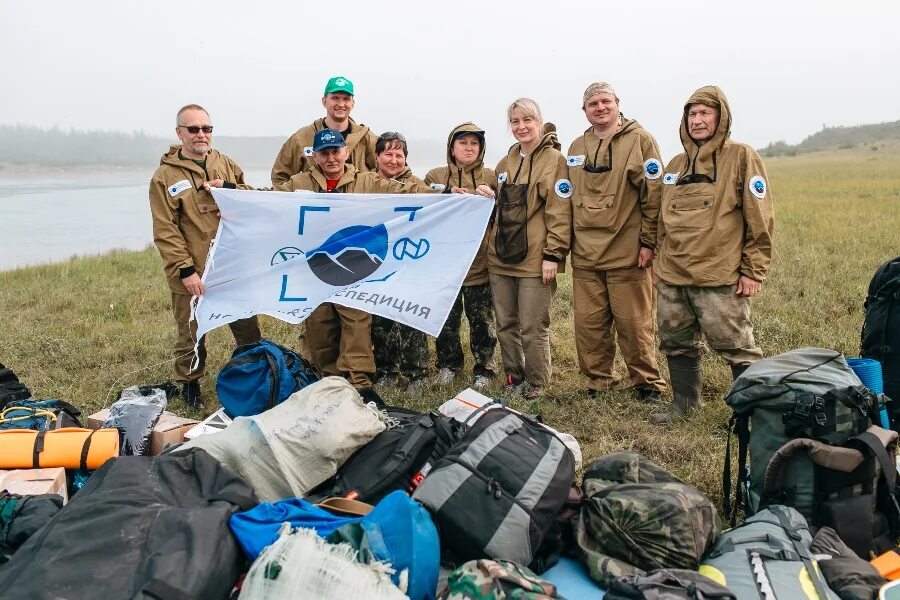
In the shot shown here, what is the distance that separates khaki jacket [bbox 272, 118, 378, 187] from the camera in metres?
7.16

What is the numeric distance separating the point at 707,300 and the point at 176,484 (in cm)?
408

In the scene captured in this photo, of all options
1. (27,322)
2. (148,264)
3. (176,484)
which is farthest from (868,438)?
(148,264)

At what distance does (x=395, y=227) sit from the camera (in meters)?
6.18

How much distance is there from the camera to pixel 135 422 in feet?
17.1

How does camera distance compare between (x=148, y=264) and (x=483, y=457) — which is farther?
(x=148, y=264)

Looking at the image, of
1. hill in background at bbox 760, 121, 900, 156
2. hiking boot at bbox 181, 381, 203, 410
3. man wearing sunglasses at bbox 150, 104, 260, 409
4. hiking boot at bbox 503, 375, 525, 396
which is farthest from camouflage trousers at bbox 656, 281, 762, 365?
hill in background at bbox 760, 121, 900, 156

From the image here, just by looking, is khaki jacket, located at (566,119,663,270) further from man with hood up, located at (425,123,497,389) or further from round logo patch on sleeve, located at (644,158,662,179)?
man with hood up, located at (425,123,497,389)

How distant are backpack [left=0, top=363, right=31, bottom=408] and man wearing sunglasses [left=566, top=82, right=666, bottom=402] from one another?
4880 mm

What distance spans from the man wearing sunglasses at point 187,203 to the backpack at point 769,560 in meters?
4.78

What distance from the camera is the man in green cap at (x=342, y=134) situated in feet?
22.8

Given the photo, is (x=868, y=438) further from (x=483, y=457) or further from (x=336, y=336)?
(x=336, y=336)

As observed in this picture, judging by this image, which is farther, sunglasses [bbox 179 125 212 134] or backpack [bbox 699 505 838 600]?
sunglasses [bbox 179 125 212 134]

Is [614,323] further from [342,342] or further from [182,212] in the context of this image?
[182,212]

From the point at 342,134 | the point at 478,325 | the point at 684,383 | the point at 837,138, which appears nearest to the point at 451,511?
the point at 684,383
